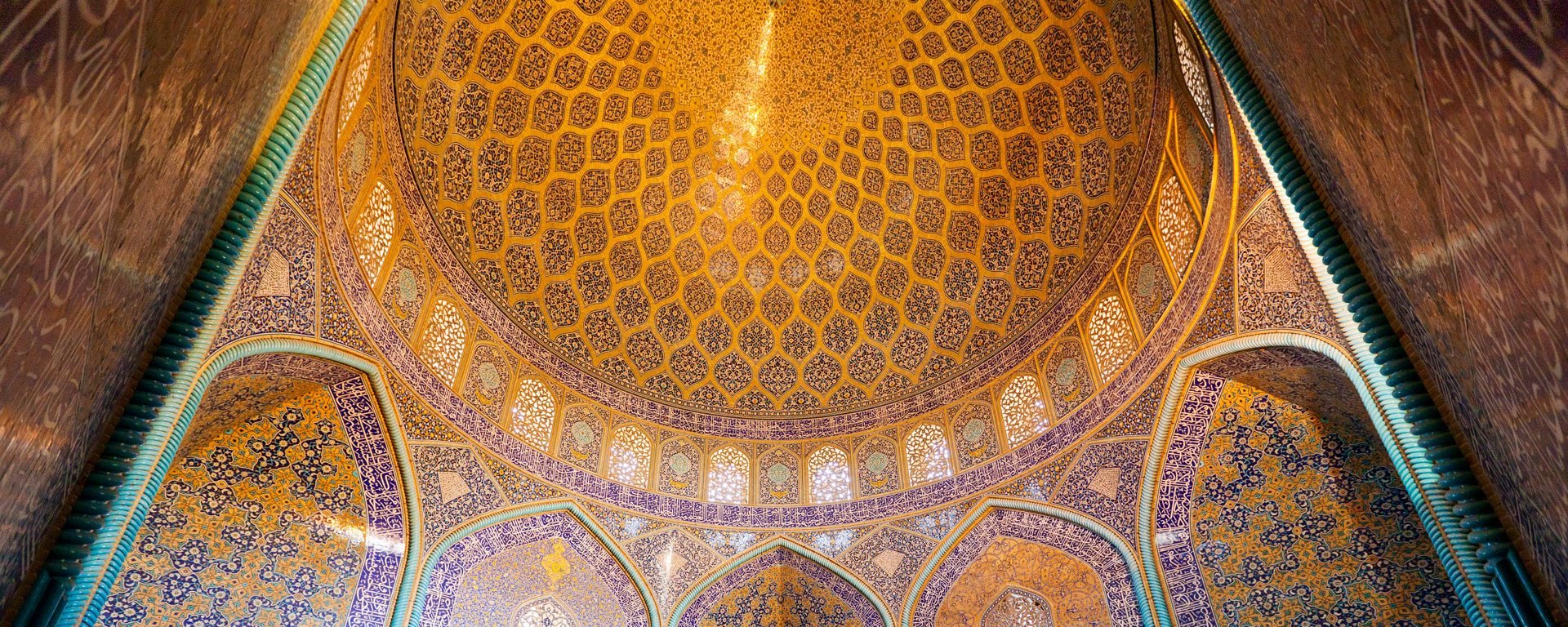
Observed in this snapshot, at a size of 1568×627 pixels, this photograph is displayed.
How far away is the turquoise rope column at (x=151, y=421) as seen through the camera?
4.01 metres

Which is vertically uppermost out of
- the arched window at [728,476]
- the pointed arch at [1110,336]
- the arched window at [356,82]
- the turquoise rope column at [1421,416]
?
the arched window at [356,82]

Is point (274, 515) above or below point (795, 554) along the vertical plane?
below

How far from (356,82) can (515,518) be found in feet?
14.7

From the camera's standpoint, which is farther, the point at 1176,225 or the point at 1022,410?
the point at 1022,410

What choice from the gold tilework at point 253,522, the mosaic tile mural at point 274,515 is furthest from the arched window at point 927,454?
the gold tilework at point 253,522

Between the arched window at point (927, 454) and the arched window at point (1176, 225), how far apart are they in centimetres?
355

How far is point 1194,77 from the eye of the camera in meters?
8.34

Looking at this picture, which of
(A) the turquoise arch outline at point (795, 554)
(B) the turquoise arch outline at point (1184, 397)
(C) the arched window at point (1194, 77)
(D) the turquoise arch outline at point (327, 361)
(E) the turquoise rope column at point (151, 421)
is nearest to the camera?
(E) the turquoise rope column at point (151, 421)

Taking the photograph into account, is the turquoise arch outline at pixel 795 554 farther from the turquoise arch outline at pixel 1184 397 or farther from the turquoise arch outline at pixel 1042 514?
the turquoise arch outline at pixel 1184 397

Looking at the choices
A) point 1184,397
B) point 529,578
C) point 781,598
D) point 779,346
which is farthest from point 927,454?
point 529,578

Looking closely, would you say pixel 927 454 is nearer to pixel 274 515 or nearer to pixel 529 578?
pixel 529 578

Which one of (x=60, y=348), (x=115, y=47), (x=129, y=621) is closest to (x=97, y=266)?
(x=60, y=348)

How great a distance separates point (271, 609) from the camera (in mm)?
7824

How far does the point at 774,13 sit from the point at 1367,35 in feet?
29.8
